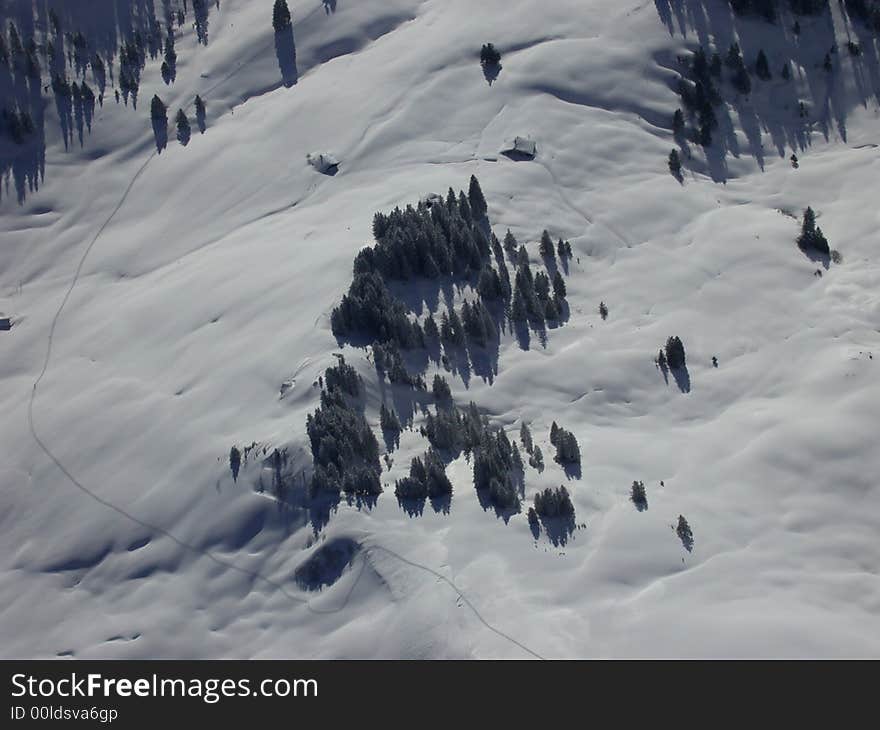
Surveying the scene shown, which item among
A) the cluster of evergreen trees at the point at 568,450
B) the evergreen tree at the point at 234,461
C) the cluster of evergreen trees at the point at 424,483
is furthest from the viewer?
the evergreen tree at the point at 234,461

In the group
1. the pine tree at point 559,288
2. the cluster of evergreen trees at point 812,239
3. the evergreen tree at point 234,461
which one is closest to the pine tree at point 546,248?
the pine tree at point 559,288

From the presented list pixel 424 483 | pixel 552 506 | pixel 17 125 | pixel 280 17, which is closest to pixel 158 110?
pixel 17 125

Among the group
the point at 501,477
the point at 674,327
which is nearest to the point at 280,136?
the point at 674,327

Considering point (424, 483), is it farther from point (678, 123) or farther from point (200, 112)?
point (200, 112)

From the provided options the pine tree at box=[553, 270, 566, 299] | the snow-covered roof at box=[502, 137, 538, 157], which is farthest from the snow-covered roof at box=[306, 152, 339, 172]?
the pine tree at box=[553, 270, 566, 299]

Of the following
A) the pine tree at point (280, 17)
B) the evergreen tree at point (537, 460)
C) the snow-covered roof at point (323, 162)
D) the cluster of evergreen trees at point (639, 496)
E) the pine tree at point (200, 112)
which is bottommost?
the cluster of evergreen trees at point (639, 496)

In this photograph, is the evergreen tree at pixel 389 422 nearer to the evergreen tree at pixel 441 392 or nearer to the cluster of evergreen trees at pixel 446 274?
the evergreen tree at pixel 441 392
